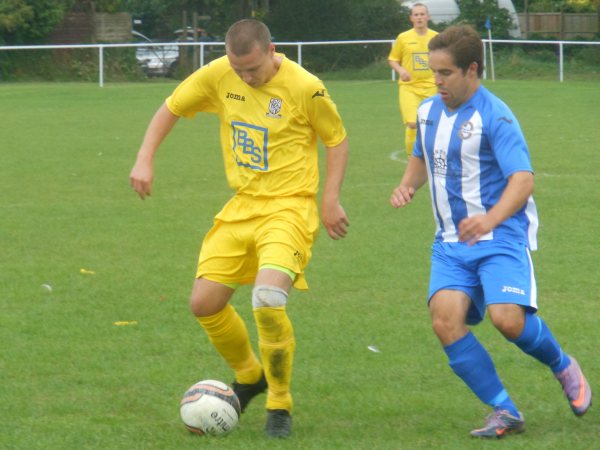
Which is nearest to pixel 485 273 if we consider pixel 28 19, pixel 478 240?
pixel 478 240

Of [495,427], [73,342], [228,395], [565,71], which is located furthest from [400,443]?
[565,71]

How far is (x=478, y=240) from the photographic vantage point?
4.61 meters

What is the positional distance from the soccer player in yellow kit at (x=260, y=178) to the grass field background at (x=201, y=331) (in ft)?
1.70

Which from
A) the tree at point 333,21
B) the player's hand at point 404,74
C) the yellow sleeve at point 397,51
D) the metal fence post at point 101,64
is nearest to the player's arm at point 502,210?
the player's hand at point 404,74

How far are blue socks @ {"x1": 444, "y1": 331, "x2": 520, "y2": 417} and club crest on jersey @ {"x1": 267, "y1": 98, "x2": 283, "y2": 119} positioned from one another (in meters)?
1.26

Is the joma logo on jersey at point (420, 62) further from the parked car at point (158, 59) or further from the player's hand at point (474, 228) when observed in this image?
the parked car at point (158, 59)

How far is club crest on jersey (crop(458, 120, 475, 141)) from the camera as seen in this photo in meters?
Answer: 4.72

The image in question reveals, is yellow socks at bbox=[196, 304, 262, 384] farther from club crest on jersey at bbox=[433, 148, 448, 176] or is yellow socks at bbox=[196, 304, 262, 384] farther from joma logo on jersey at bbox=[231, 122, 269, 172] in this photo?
club crest on jersey at bbox=[433, 148, 448, 176]

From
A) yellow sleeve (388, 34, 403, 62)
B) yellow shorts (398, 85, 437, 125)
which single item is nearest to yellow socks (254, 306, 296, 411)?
yellow shorts (398, 85, 437, 125)

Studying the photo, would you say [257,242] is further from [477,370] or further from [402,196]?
[477,370]

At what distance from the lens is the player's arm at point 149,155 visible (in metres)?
5.19

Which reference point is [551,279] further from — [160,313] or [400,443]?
[400,443]

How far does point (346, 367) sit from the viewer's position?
5918mm

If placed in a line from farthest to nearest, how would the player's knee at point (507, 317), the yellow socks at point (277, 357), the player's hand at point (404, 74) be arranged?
the player's hand at point (404, 74) → the yellow socks at point (277, 357) → the player's knee at point (507, 317)
